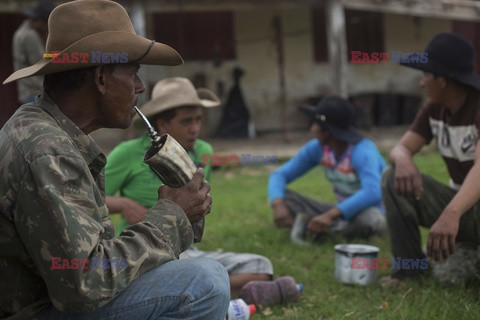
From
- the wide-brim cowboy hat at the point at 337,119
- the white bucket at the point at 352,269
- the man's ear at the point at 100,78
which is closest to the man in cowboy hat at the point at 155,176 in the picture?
the white bucket at the point at 352,269

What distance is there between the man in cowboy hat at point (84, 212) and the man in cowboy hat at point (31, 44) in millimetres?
4469

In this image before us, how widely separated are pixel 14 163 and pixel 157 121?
238 centimetres

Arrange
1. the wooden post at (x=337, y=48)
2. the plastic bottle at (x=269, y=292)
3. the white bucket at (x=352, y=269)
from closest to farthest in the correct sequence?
the plastic bottle at (x=269, y=292) < the white bucket at (x=352, y=269) < the wooden post at (x=337, y=48)

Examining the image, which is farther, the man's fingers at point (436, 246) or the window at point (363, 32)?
the window at point (363, 32)

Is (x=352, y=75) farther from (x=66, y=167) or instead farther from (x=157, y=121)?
(x=66, y=167)

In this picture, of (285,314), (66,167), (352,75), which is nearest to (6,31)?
(352,75)

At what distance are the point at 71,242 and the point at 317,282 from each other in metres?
2.69

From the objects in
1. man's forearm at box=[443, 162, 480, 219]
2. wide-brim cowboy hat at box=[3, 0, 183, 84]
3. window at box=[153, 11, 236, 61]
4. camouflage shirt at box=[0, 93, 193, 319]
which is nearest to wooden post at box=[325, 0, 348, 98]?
window at box=[153, 11, 236, 61]

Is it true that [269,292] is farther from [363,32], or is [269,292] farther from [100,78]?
[363,32]

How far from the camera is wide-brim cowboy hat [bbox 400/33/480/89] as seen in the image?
4.00m

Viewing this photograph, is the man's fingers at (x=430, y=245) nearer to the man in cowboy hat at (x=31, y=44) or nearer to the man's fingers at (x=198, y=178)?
the man's fingers at (x=198, y=178)

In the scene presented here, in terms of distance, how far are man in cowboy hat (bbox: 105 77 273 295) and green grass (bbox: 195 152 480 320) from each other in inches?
15.4

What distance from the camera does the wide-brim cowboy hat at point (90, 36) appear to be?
2.24 metres

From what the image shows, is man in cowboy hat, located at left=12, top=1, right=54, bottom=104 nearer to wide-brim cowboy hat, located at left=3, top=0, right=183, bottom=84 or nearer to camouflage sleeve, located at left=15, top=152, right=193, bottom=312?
wide-brim cowboy hat, located at left=3, top=0, right=183, bottom=84
